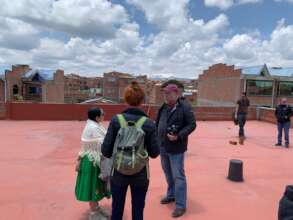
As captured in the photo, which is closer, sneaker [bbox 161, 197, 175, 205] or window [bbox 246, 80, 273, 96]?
sneaker [bbox 161, 197, 175, 205]

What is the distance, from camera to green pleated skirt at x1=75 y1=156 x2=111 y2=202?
2.36 metres

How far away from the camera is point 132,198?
1896mm

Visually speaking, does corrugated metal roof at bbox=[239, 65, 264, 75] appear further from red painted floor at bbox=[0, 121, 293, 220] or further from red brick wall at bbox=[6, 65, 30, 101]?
red brick wall at bbox=[6, 65, 30, 101]

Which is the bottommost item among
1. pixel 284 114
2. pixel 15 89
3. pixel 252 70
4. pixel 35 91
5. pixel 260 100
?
pixel 284 114

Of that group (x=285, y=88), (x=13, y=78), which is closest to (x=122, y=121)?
(x=285, y=88)

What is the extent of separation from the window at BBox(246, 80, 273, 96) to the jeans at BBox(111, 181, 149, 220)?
2314cm

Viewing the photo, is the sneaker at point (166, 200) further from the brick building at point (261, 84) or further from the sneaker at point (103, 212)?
the brick building at point (261, 84)

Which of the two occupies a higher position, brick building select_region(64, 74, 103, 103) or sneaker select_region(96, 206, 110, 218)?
brick building select_region(64, 74, 103, 103)

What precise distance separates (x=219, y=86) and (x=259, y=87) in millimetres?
5452

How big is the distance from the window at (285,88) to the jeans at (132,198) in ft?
82.5

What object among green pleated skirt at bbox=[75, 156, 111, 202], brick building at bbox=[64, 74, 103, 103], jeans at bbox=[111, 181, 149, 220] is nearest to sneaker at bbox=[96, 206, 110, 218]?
green pleated skirt at bbox=[75, 156, 111, 202]

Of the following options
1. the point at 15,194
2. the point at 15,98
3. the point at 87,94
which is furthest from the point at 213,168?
A: the point at 87,94

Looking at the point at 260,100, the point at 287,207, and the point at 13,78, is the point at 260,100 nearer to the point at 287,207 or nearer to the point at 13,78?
the point at 287,207

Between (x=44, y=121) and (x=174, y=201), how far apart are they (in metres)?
9.37
